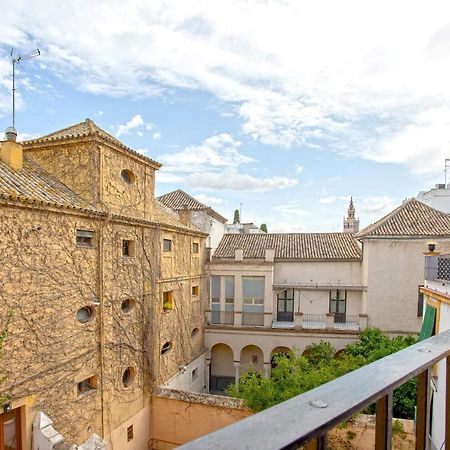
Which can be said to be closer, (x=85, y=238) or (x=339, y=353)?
(x=85, y=238)

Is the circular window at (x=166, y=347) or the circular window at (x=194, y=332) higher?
the circular window at (x=166, y=347)

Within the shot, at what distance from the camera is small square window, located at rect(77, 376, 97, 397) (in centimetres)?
1073

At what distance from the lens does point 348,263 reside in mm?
20438

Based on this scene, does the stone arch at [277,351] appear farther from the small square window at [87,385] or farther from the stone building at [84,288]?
the small square window at [87,385]

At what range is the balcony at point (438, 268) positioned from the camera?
9.65m

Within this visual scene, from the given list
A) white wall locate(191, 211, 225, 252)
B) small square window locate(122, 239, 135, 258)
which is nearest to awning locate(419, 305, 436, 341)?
small square window locate(122, 239, 135, 258)

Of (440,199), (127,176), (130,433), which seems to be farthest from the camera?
(440,199)

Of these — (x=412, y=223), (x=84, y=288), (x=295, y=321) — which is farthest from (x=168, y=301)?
(x=412, y=223)

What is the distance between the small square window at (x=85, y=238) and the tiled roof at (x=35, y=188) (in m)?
0.73

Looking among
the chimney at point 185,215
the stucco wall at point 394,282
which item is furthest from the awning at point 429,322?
the chimney at point 185,215

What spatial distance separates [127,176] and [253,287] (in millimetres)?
10249

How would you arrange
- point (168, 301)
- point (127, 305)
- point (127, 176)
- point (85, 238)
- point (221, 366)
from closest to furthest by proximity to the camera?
1. point (85, 238)
2. point (127, 305)
3. point (127, 176)
4. point (168, 301)
5. point (221, 366)

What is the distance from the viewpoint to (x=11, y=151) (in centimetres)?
1073

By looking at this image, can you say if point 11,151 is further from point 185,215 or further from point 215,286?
point 215,286
